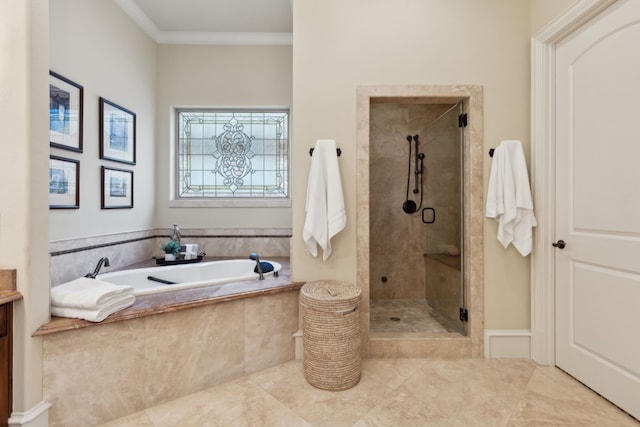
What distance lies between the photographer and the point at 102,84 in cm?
242

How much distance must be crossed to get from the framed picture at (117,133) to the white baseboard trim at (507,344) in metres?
3.34

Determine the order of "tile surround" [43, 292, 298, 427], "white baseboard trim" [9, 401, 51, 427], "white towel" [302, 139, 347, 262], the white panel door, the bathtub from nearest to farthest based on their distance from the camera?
"white baseboard trim" [9, 401, 51, 427] < "tile surround" [43, 292, 298, 427] < the white panel door < "white towel" [302, 139, 347, 262] < the bathtub

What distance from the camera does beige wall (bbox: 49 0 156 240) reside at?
2090 millimetres

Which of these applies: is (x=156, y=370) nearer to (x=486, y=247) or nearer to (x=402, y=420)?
(x=402, y=420)

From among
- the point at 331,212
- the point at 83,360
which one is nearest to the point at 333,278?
the point at 331,212

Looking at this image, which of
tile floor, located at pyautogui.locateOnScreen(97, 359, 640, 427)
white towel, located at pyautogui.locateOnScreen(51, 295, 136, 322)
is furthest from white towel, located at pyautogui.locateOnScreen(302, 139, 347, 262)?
white towel, located at pyautogui.locateOnScreen(51, 295, 136, 322)

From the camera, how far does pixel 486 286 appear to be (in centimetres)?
209

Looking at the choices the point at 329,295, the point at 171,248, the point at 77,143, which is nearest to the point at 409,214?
the point at 329,295

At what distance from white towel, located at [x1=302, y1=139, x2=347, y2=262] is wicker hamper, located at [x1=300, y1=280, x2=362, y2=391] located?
40 centimetres

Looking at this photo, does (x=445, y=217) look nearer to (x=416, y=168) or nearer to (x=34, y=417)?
(x=416, y=168)

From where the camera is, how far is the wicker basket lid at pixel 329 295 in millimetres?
1743

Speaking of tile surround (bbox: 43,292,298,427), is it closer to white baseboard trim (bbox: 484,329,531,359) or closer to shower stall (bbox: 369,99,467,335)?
shower stall (bbox: 369,99,467,335)

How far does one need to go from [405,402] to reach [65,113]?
2937 mm

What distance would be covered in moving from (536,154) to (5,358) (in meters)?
3.13
